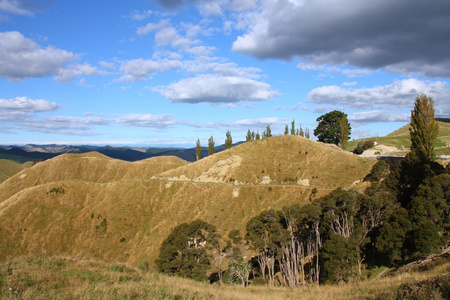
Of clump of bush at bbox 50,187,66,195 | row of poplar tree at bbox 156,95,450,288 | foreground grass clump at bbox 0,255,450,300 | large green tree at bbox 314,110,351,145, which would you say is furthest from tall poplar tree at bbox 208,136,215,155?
foreground grass clump at bbox 0,255,450,300

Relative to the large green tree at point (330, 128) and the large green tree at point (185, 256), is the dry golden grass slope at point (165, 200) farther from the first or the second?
the large green tree at point (330, 128)

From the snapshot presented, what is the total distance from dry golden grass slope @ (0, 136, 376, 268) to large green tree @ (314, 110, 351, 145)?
35668 mm

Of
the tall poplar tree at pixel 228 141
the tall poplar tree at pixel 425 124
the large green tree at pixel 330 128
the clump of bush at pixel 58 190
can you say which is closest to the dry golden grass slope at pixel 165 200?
the clump of bush at pixel 58 190

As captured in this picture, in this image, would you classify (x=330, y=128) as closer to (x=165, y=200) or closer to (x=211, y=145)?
(x=211, y=145)

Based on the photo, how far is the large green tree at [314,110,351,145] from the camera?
119500mm

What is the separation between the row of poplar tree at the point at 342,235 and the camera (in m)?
33.8

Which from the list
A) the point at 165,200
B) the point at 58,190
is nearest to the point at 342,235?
Answer: the point at 165,200

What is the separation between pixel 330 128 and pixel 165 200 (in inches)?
3205

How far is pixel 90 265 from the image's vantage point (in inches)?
776

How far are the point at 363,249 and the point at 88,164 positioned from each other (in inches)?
5164

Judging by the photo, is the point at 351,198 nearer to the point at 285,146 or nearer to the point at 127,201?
the point at 285,146

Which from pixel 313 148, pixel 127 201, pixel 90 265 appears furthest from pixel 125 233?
pixel 313 148

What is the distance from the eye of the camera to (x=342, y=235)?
38.2 meters

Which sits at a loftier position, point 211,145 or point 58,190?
point 211,145
